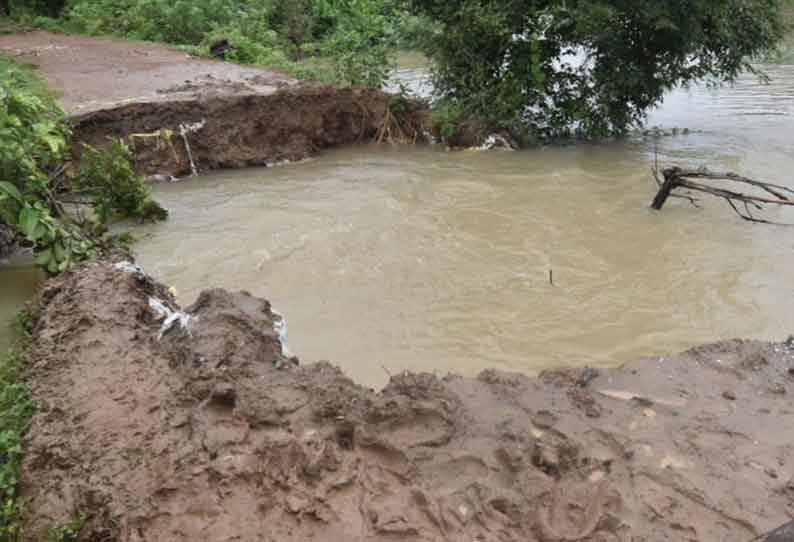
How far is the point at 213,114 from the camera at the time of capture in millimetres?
9398

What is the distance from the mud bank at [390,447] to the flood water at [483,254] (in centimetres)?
122

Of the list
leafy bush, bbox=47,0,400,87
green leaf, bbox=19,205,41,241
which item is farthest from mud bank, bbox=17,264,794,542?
leafy bush, bbox=47,0,400,87

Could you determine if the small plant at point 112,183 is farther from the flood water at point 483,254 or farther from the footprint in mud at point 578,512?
the footprint in mud at point 578,512

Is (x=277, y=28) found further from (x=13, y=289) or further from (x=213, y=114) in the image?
(x=13, y=289)

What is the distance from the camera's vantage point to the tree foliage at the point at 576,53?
31.2 feet

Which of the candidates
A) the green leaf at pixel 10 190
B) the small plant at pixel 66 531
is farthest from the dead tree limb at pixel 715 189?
the small plant at pixel 66 531

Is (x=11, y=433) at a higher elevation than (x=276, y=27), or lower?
lower

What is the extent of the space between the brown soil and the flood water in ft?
1.26

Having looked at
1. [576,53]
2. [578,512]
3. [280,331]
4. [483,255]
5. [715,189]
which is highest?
[576,53]

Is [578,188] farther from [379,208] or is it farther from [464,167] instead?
[379,208]

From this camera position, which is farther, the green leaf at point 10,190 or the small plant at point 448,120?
the small plant at point 448,120

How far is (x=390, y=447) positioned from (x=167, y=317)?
193 centimetres

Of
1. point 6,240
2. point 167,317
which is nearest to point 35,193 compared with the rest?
point 6,240

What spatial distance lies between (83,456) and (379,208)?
5.23m
